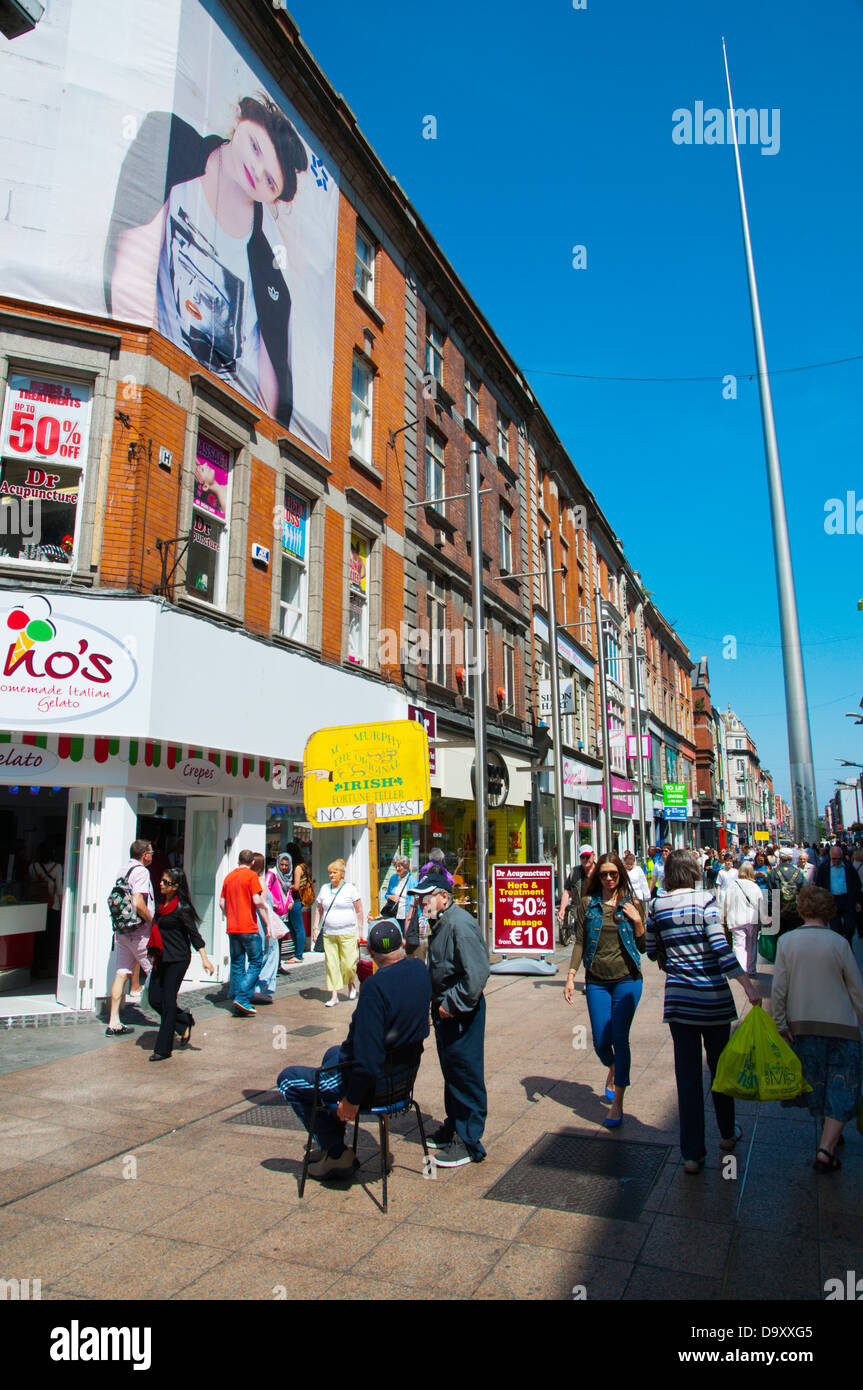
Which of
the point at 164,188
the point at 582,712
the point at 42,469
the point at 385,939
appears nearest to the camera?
the point at 385,939

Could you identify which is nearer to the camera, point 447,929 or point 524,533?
point 447,929

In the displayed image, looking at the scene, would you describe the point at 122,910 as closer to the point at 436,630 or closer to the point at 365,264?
the point at 436,630

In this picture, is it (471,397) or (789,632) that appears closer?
(789,632)

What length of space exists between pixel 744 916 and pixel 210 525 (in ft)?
29.5

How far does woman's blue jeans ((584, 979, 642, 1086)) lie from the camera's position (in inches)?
250

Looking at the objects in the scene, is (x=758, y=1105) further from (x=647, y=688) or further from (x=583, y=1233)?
(x=647, y=688)

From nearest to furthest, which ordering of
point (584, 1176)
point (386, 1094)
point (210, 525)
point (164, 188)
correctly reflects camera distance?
point (386, 1094) → point (584, 1176) → point (164, 188) → point (210, 525)

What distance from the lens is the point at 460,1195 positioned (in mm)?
5117

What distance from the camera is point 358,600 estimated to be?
1706 cm

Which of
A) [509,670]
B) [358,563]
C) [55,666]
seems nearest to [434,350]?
[358,563]

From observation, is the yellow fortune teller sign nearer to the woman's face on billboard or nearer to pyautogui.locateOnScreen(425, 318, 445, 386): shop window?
the woman's face on billboard

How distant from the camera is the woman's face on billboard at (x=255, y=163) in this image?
1353cm

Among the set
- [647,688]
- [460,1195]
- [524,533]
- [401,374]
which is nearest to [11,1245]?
[460,1195]

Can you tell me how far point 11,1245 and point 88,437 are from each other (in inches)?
361
